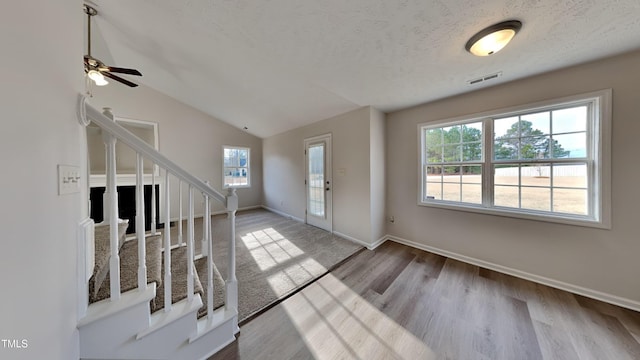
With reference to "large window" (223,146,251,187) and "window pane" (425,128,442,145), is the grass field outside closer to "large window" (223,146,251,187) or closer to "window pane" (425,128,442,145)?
"window pane" (425,128,442,145)

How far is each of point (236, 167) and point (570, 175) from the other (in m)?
6.17

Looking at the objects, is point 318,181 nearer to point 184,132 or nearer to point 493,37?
point 493,37

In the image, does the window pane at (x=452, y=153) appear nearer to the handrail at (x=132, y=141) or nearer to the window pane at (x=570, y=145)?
the window pane at (x=570, y=145)

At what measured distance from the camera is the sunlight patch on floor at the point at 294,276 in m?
2.06

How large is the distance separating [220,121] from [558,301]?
21.5 feet

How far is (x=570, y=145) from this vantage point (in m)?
2.02

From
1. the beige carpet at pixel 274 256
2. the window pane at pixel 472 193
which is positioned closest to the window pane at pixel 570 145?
the window pane at pixel 472 193

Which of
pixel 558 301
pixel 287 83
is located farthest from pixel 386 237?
pixel 287 83

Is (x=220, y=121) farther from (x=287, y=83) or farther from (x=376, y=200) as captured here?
(x=376, y=200)

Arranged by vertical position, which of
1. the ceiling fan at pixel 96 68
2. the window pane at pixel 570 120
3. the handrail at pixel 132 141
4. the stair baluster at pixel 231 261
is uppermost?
the ceiling fan at pixel 96 68

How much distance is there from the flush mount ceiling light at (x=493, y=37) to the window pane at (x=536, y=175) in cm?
151

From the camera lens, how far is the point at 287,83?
2.84 metres

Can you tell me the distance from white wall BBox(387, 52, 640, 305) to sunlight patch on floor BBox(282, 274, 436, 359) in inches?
68.3

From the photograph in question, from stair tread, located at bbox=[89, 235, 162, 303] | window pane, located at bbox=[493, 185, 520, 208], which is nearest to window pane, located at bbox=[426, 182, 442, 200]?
window pane, located at bbox=[493, 185, 520, 208]
